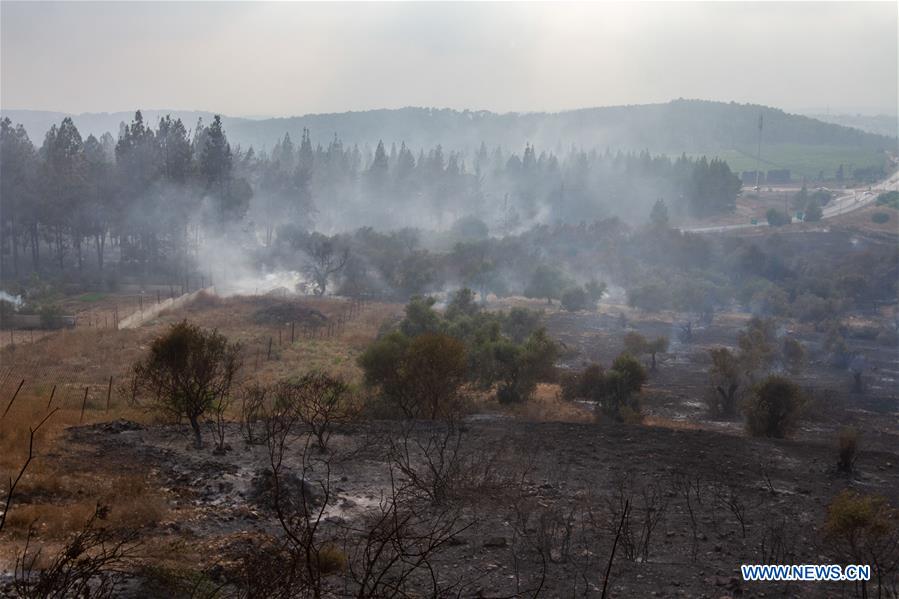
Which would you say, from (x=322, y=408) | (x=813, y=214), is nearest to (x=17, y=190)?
(x=322, y=408)

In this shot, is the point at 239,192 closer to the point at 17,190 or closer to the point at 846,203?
the point at 17,190

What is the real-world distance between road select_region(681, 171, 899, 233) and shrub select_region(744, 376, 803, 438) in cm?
5579

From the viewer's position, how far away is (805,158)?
465 feet

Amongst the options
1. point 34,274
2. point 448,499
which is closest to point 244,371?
point 448,499

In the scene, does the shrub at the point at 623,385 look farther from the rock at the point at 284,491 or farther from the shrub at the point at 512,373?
the rock at the point at 284,491

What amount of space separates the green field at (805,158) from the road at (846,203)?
13451mm

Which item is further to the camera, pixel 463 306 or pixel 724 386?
pixel 463 306

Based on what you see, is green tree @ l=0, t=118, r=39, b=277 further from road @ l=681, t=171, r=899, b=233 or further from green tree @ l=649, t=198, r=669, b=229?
road @ l=681, t=171, r=899, b=233

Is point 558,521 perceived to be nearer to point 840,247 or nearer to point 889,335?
point 889,335

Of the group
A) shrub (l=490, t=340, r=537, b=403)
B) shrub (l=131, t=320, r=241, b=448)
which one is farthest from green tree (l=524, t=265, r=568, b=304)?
shrub (l=131, t=320, r=241, b=448)

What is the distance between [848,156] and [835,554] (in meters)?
155

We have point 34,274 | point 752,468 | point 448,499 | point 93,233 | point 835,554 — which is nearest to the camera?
point 835,554

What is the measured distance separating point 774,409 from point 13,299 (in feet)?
126

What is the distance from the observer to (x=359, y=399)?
2014 centimetres
